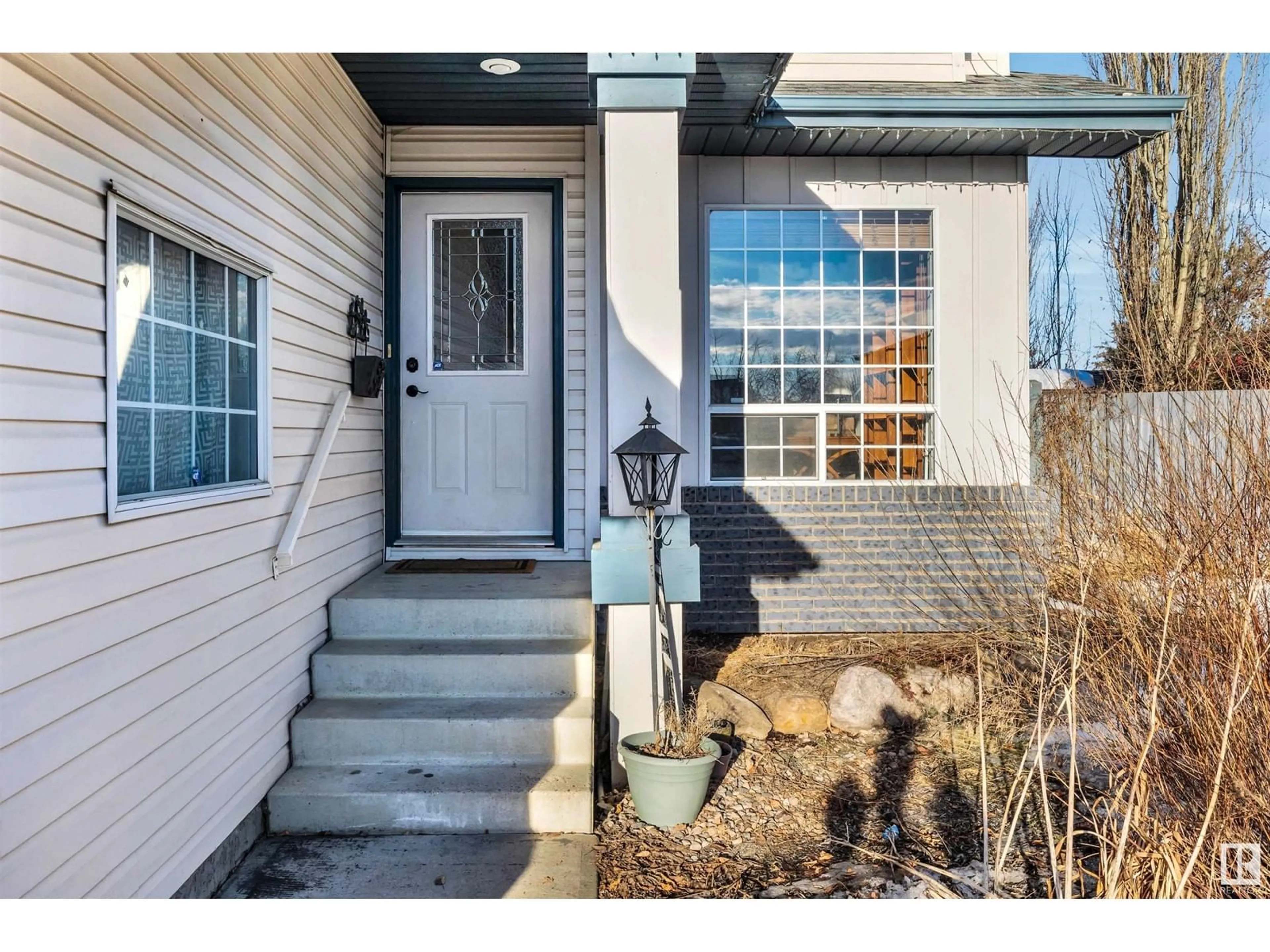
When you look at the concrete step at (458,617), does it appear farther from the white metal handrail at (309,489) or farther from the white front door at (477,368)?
the white front door at (477,368)

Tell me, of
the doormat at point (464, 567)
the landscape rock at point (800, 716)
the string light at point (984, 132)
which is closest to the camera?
the landscape rock at point (800, 716)

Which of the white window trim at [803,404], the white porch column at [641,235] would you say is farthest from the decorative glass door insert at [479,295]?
the white porch column at [641,235]

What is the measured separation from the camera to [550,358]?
4.88 m

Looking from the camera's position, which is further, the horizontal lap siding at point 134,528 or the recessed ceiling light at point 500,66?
the recessed ceiling light at point 500,66

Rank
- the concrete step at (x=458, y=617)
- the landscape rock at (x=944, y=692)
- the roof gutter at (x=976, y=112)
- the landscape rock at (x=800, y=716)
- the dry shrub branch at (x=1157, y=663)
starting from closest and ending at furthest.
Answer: the dry shrub branch at (x=1157, y=663), the concrete step at (x=458, y=617), the landscape rock at (x=800, y=716), the landscape rock at (x=944, y=692), the roof gutter at (x=976, y=112)

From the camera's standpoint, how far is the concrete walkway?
8.86ft

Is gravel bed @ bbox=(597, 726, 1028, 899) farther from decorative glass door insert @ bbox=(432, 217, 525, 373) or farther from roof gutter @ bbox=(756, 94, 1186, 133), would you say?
roof gutter @ bbox=(756, 94, 1186, 133)

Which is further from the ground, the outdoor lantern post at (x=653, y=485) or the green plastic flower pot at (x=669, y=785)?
the outdoor lantern post at (x=653, y=485)

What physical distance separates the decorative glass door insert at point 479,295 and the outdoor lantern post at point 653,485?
5.74 feet

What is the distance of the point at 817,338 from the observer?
534cm

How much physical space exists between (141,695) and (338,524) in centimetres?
172

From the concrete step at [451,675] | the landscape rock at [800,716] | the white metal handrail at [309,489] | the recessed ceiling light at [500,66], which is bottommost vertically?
the landscape rock at [800,716]

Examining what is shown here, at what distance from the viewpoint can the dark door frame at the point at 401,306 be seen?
15.7 ft

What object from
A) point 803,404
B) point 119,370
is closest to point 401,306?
point 803,404
